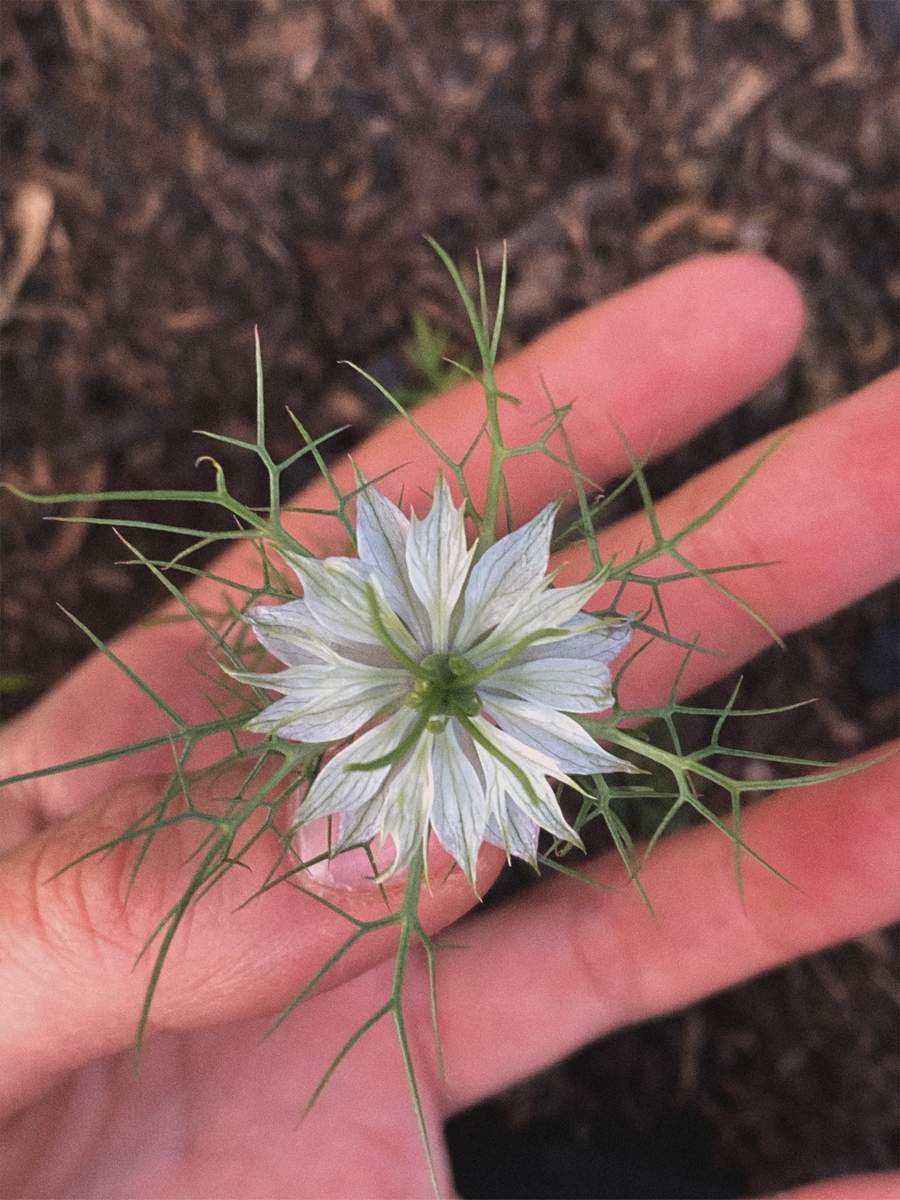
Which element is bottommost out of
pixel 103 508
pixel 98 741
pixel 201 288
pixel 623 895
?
pixel 623 895

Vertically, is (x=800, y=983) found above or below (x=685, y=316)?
below

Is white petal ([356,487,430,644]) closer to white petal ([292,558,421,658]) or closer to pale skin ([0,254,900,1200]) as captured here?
white petal ([292,558,421,658])

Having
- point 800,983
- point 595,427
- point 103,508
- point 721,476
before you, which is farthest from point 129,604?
point 800,983

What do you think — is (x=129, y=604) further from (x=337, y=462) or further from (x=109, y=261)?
(x=109, y=261)

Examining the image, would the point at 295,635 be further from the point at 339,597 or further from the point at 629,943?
the point at 629,943

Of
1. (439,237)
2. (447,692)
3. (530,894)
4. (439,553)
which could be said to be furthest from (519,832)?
(439,237)

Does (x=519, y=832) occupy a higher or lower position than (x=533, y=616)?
lower
